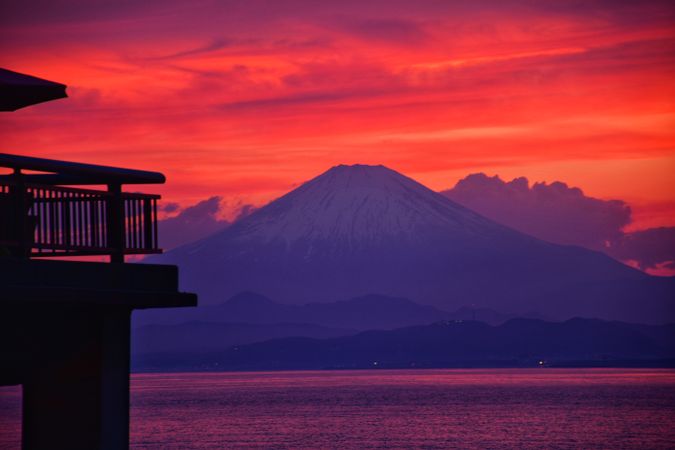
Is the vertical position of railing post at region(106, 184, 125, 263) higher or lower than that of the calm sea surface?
higher

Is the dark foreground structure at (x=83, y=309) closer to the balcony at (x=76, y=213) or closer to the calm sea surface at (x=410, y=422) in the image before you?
the balcony at (x=76, y=213)

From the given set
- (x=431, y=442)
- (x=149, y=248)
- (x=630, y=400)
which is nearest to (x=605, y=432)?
(x=431, y=442)

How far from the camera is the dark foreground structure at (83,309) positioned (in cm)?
1585

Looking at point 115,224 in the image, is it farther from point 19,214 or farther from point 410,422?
point 410,422

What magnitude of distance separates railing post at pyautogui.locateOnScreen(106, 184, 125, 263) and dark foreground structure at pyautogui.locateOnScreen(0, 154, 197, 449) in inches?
0.5

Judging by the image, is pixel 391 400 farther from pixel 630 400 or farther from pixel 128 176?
pixel 128 176

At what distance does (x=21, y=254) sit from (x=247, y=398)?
7098 inches

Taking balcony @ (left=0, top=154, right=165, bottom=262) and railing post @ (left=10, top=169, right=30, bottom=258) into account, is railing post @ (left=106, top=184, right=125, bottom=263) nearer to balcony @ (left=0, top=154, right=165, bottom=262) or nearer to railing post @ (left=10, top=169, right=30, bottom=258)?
balcony @ (left=0, top=154, right=165, bottom=262)

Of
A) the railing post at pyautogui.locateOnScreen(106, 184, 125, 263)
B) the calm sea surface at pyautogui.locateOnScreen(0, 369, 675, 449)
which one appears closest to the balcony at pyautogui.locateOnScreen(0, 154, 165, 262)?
the railing post at pyautogui.locateOnScreen(106, 184, 125, 263)

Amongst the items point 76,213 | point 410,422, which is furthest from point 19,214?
point 410,422

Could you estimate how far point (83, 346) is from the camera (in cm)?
1666

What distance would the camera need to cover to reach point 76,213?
16891 mm

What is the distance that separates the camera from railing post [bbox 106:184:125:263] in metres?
16.9

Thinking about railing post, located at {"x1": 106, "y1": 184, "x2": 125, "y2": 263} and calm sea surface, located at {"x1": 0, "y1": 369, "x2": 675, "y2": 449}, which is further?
calm sea surface, located at {"x1": 0, "y1": 369, "x2": 675, "y2": 449}
